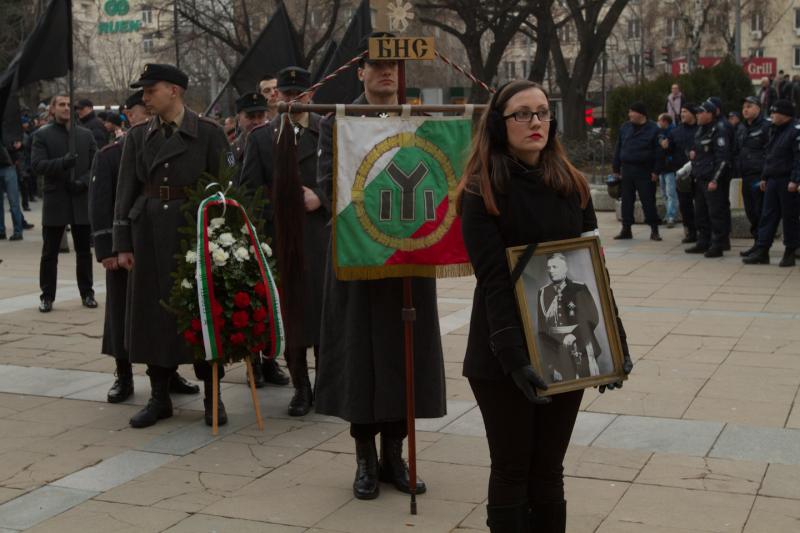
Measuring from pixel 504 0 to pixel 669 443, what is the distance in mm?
25778

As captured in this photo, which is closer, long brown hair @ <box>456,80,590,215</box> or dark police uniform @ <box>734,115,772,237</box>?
long brown hair @ <box>456,80,590,215</box>

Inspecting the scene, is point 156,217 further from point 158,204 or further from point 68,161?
point 68,161

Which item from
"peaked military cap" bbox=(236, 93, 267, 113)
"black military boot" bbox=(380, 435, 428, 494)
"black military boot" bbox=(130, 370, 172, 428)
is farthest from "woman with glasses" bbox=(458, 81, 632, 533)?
"peaked military cap" bbox=(236, 93, 267, 113)

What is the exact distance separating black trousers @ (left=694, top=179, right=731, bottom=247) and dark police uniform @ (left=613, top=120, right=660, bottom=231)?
1565 millimetres

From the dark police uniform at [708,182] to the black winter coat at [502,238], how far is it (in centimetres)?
1064

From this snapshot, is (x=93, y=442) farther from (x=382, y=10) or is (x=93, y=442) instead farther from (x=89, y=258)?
(x=89, y=258)

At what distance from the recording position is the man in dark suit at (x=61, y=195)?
11234 mm

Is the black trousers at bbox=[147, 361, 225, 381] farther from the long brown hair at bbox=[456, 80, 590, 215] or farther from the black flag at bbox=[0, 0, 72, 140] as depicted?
the black flag at bbox=[0, 0, 72, 140]

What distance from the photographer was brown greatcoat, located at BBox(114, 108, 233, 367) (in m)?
6.79

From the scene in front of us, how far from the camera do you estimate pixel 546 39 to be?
31797mm

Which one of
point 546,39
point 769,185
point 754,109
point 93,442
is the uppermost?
point 546,39

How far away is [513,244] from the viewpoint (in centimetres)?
397

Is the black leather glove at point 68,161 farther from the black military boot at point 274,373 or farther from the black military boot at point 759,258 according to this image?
the black military boot at point 759,258

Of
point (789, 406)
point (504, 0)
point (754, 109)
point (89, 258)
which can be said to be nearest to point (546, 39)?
point (504, 0)
